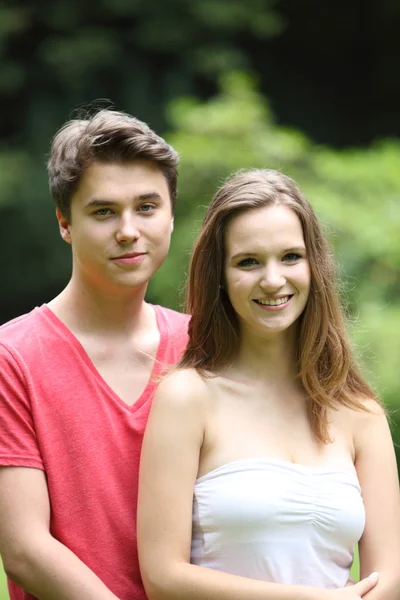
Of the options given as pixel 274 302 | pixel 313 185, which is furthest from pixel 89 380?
pixel 313 185

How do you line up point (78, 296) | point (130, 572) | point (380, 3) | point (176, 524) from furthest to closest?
1. point (380, 3)
2. point (78, 296)
3. point (130, 572)
4. point (176, 524)

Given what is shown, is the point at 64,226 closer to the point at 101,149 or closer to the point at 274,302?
the point at 101,149

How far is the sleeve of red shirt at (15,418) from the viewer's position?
109 inches

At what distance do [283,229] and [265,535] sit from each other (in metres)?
0.74

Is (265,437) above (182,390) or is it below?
below

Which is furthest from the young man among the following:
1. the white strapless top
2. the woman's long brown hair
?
the white strapless top

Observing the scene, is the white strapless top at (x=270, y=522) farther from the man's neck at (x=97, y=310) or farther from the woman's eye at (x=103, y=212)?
the woman's eye at (x=103, y=212)

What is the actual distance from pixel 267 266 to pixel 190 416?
1.35ft

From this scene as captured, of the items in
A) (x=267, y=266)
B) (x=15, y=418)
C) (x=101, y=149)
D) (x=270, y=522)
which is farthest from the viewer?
(x=101, y=149)

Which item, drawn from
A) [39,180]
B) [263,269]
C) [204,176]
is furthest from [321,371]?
[39,180]

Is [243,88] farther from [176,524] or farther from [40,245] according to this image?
[176,524]

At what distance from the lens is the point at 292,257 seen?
2746 mm

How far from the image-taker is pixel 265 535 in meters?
2.58

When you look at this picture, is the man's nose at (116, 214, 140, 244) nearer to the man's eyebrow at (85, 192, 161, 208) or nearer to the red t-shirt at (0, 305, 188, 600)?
the man's eyebrow at (85, 192, 161, 208)
